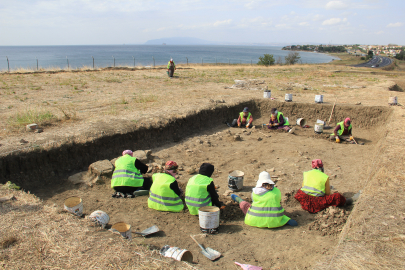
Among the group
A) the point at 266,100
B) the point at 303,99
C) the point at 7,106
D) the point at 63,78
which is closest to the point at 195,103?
the point at 266,100

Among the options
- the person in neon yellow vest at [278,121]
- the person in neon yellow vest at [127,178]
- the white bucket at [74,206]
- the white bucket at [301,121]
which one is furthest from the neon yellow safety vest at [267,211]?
the white bucket at [301,121]

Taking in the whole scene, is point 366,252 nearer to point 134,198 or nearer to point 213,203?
point 213,203

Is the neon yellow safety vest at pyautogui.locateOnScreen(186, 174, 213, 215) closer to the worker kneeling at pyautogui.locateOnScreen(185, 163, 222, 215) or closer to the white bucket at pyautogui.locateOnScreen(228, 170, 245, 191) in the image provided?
the worker kneeling at pyautogui.locateOnScreen(185, 163, 222, 215)

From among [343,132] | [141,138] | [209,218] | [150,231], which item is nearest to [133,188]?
[150,231]

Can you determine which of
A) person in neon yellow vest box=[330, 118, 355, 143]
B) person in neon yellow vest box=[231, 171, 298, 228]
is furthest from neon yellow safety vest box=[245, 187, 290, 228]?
person in neon yellow vest box=[330, 118, 355, 143]

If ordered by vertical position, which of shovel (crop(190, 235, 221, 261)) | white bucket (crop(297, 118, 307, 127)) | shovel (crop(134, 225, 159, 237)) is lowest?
shovel (crop(190, 235, 221, 261))

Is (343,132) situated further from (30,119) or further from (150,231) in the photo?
(30,119)

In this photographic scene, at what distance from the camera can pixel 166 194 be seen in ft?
16.5

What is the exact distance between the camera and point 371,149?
883 cm

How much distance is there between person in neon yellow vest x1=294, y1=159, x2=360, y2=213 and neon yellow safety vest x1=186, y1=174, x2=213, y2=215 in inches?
74.6

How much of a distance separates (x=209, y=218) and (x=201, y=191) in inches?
20.5

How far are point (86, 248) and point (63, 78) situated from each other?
18776 mm

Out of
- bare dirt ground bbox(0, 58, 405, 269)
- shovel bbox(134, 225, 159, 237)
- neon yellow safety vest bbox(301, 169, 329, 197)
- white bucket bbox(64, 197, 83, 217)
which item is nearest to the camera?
bare dirt ground bbox(0, 58, 405, 269)

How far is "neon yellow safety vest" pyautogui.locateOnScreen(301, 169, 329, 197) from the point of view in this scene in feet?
16.6
